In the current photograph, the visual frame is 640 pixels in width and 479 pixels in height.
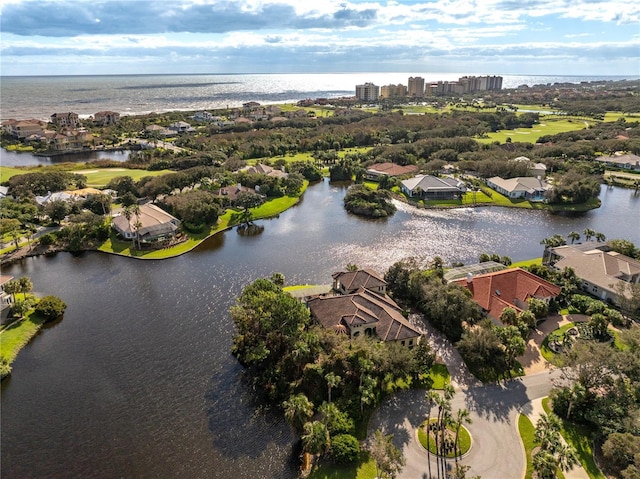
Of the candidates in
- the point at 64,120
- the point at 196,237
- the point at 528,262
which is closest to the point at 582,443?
the point at 528,262

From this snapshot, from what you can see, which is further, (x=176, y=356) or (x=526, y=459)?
(x=176, y=356)

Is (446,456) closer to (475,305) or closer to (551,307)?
(475,305)

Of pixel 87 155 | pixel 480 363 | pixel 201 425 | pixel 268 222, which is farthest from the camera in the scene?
pixel 87 155

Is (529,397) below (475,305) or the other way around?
below

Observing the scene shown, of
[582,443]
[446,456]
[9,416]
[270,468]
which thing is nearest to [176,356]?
[9,416]

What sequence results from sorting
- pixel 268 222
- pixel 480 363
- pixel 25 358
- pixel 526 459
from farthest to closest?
pixel 268 222 → pixel 25 358 → pixel 480 363 → pixel 526 459

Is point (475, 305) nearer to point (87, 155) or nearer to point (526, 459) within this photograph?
point (526, 459)

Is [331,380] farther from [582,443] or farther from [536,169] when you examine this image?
[536,169]
